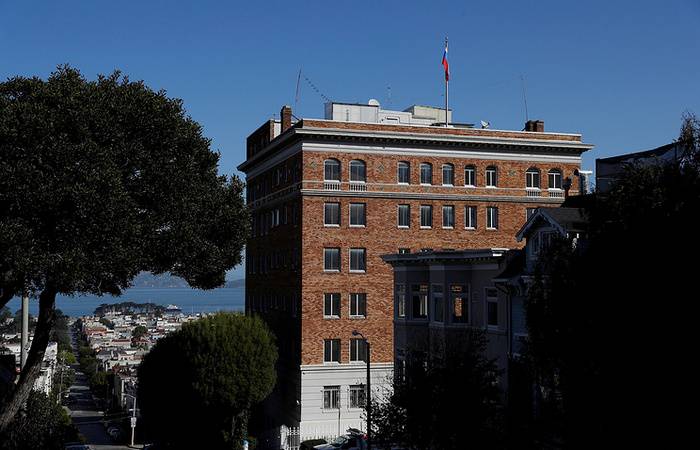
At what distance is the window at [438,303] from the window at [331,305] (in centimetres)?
1791

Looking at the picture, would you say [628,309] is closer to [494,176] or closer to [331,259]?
[331,259]

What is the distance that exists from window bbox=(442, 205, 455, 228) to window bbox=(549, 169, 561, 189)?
8.24 metres

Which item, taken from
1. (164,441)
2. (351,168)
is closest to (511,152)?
(351,168)

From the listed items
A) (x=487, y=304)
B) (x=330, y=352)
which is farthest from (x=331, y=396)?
(x=487, y=304)

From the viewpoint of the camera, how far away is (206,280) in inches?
1312

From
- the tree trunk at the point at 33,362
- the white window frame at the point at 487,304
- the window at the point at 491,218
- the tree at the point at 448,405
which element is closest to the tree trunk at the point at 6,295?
the tree trunk at the point at 33,362

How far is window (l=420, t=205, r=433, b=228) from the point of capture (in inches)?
2361

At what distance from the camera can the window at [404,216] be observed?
196 ft

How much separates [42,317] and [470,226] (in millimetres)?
37669

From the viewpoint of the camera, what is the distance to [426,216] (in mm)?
60125

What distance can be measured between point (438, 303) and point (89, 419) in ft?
350

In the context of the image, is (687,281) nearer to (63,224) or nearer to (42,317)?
(63,224)

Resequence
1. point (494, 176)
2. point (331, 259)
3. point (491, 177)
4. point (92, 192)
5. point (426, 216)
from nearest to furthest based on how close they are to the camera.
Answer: point (92, 192), point (331, 259), point (426, 216), point (491, 177), point (494, 176)

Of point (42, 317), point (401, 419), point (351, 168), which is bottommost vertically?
point (401, 419)
